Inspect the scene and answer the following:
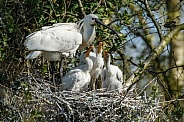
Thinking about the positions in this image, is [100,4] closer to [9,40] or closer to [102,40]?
A: [102,40]

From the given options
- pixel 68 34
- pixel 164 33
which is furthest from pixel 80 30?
pixel 164 33

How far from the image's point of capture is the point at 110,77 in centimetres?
516

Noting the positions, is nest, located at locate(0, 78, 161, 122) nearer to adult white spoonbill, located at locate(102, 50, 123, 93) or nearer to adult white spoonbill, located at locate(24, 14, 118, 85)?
adult white spoonbill, located at locate(102, 50, 123, 93)

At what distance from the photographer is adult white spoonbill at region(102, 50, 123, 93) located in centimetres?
513

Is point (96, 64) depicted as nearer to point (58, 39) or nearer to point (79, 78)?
point (79, 78)

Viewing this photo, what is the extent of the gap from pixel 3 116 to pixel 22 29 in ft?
2.75

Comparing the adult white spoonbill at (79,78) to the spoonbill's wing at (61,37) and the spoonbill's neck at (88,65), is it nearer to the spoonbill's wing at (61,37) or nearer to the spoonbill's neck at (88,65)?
the spoonbill's neck at (88,65)

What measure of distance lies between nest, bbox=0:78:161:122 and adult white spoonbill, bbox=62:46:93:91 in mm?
207

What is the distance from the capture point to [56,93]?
4.82 meters

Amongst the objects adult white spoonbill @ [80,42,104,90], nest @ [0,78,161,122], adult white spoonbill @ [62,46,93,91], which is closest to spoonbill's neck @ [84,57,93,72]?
adult white spoonbill @ [62,46,93,91]

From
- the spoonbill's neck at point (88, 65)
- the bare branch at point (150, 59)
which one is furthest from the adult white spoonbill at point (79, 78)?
the bare branch at point (150, 59)

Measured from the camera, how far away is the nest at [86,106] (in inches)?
189

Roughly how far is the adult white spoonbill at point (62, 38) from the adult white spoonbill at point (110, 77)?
25 centimetres

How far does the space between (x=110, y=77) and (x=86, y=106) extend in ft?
1.48
